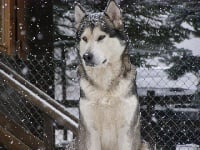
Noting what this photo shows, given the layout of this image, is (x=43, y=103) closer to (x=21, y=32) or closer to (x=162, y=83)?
(x=21, y=32)

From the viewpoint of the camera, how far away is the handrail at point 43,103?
17.0 feet

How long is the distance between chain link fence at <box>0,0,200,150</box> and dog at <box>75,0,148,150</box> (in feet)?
4.66

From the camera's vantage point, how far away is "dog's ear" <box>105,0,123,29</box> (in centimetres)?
408

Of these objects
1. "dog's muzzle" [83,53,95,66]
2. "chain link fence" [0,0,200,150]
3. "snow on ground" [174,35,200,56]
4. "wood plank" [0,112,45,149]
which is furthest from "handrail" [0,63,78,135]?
"snow on ground" [174,35,200,56]

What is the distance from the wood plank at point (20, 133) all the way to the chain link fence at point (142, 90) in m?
0.08

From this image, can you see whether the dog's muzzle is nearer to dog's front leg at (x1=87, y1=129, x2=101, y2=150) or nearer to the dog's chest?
the dog's chest

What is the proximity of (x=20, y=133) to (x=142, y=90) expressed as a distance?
1.89m

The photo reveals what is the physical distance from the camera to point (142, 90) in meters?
6.84

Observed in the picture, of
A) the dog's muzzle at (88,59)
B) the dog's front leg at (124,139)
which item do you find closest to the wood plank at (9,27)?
the dog's muzzle at (88,59)

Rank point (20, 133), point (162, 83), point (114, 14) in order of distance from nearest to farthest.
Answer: point (114, 14), point (20, 133), point (162, 83)

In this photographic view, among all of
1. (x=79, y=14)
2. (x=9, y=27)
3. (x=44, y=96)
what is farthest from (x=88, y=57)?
(x=9, y=27)

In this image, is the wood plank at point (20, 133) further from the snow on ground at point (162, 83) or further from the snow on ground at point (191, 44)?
the snow on ground at point (191, 44)

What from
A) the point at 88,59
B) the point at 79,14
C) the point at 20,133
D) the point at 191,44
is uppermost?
the point at 79,14

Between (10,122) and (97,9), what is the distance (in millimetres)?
2774
